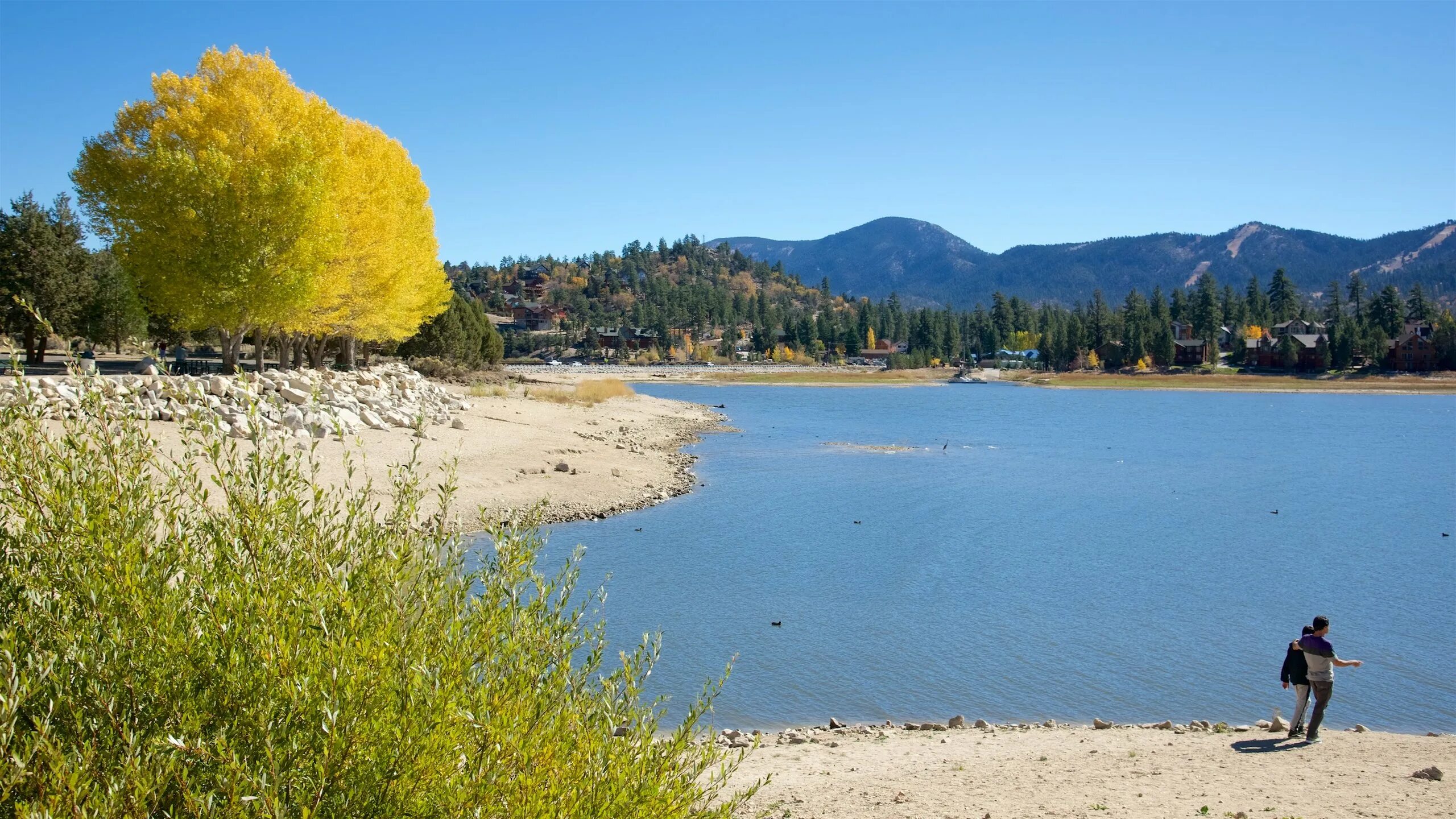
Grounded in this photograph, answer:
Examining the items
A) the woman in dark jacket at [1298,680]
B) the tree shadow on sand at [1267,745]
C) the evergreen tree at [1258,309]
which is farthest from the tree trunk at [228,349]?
the evergreen tree at [1258,309]

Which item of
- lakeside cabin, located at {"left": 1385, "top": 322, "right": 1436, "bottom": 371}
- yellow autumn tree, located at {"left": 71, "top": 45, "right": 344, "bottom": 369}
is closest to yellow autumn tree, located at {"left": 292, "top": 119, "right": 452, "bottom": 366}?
yellow autumn tree, located at {"left": 71, "top": 45, "right": 344, "bottom": 369}

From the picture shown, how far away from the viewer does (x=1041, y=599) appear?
73.3ft

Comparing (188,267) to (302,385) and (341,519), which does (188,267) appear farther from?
(341,519)

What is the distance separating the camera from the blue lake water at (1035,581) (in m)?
16.1

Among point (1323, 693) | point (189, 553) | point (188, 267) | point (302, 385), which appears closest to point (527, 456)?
point (302, 385)

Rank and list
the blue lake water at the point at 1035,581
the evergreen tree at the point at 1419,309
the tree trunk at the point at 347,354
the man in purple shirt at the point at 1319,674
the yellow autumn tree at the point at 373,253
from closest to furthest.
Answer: the man in purple shirt at the point at 1319,674
the blue lake water at the point at 1035,581
the yellow autumn tree at the point at 373,253
the tree trunk at the point at 347,354
the evergreen tree at the point at 1419,309

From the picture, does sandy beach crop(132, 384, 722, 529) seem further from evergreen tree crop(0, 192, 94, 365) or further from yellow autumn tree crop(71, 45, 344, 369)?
evergreen tree crop(0, 192, 94, 365)

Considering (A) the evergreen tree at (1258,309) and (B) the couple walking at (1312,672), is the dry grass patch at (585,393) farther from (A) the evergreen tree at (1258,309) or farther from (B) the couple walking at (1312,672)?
(A) the evergreen tree at (1258,309)

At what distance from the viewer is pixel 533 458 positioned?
34.4 metres

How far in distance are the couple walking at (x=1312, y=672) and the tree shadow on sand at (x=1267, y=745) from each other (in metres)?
0.18

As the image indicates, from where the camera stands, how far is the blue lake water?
52.9ft

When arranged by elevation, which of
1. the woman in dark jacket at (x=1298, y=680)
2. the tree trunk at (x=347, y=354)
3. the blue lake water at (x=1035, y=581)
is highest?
the tree trunk at (x=347, y=354)

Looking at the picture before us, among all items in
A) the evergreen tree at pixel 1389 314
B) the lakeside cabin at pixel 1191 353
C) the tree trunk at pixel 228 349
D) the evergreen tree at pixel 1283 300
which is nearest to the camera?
the tree trunk at pixel 228 349

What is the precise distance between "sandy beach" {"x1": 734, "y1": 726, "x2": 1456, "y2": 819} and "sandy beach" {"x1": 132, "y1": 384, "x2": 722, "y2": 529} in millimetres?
8264
